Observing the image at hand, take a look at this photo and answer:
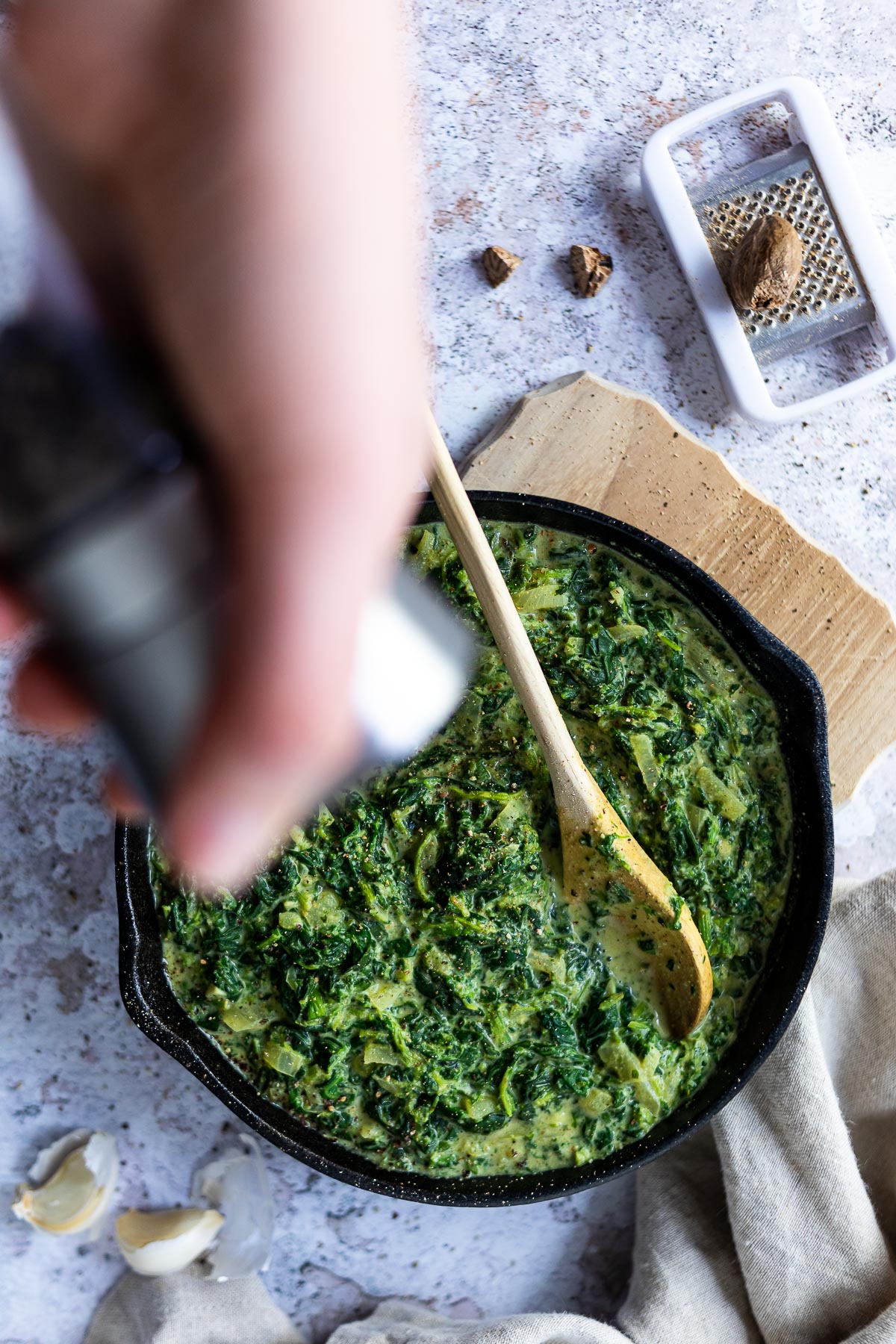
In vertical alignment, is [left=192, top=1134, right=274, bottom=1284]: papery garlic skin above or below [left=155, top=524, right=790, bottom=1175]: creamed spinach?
below

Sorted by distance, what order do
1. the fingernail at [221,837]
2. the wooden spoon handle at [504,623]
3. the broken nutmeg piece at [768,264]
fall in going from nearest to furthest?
the fingernail at [221,837] < the wooden spoon handle at [504,623] < the broken nutmeg piece at [768,264]

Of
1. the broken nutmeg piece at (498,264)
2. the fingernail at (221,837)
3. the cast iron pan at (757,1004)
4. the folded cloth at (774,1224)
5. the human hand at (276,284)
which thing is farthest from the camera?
the broken nutmeg piece at (498,264)

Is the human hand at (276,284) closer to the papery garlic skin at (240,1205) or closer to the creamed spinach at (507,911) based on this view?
the creamed spinach at (507,911)

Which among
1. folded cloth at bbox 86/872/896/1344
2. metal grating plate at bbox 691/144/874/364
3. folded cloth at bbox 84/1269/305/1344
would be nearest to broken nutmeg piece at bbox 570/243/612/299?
metal grating plate at bbox 691/144/874/364

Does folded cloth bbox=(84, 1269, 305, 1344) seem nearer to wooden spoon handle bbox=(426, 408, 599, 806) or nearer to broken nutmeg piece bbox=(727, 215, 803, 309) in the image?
wooden spoon handle bbox=(426, 408, 599, 806)

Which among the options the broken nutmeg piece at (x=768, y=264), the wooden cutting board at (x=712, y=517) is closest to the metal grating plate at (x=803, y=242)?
the broken nutmeg piece at (x=768, y=264)

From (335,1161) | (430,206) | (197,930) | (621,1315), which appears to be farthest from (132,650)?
(621,1315)

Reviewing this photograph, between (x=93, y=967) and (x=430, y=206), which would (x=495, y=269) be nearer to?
(x=430, y=206)
